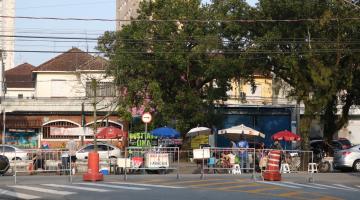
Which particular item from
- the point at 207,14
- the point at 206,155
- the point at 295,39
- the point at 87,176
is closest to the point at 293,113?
the point at 207,14

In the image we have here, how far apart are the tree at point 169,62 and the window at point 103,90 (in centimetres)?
723

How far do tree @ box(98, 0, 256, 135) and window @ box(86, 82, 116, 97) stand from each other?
723cm

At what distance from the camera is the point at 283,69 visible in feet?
120

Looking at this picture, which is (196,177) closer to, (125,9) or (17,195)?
(17,195)

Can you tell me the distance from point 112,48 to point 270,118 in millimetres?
12950

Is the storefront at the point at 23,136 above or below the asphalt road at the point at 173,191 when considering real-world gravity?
above

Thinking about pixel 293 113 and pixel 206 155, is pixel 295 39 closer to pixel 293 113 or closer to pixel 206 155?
pixel 206 155

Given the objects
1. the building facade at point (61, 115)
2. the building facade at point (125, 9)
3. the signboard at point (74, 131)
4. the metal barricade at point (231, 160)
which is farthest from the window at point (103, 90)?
the building facade at point (125, 9)

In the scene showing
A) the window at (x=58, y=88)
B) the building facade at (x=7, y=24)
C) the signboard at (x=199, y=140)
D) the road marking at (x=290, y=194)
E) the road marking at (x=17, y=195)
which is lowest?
the road marking at (x=290, y=194)

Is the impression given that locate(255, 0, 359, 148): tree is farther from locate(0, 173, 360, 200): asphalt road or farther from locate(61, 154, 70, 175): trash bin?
locate(61, 154, 70, 175): trash bin

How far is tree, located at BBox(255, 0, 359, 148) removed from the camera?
32.6 metres

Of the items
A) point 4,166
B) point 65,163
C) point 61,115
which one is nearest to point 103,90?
point 61,115

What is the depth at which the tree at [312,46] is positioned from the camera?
3259 centimetres

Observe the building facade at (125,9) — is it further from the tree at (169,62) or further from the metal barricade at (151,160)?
the metal barricade at (151,160)
